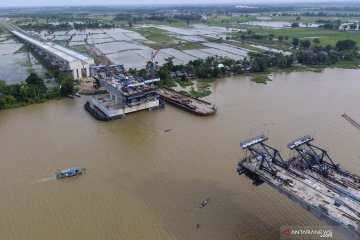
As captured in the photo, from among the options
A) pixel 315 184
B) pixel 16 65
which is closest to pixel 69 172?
pixel 315 184

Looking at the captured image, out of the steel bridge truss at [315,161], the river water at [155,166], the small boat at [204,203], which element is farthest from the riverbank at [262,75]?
the steel bridge truss at [315,161]

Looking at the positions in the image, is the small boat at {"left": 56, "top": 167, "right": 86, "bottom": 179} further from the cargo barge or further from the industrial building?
the cargo barge

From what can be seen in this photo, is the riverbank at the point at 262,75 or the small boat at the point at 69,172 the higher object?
the riverbank at the point at 262,75

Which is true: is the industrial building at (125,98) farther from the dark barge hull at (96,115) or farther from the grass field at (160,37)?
the grass field at (160,37)

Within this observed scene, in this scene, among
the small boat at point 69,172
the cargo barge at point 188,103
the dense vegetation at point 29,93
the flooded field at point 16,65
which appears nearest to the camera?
the small boat at point 69,172

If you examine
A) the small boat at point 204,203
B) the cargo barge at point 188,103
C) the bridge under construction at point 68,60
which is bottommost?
the small boat at point 204,203

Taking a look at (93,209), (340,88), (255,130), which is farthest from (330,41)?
(93,209)

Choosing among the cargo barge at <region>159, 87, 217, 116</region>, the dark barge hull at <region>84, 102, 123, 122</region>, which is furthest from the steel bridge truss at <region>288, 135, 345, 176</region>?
the dark barge hull at <region>84, 102, 123, 122</region>
